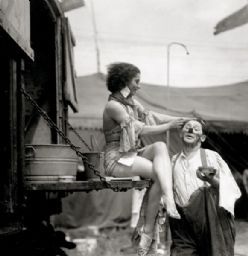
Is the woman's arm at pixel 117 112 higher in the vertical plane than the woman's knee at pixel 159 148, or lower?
higher

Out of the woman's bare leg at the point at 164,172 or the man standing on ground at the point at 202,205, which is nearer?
the woman's bare leg at the point at 164,172

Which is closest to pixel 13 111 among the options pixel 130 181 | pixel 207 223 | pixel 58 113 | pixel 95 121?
pixel 130 181

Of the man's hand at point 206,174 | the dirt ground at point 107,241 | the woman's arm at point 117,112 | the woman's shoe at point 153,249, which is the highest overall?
the woman's arm at point 117,112

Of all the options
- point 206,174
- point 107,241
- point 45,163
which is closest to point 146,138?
point 107,241

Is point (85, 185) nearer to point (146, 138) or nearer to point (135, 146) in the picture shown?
point (135, 146)

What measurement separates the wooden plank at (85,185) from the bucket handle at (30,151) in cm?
28

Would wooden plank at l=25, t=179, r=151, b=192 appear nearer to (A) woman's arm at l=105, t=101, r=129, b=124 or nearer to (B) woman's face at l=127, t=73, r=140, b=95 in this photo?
(A) woman's arm at l=105, t=101, r=129, b=124

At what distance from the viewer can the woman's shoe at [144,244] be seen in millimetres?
5301

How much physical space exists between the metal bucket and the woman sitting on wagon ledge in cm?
72

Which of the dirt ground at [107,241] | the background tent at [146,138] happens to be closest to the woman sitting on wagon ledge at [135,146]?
the dirt ground at [107,241]

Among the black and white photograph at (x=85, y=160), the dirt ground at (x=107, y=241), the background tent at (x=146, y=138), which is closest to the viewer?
the black and white photograph at (x=85, y=160)

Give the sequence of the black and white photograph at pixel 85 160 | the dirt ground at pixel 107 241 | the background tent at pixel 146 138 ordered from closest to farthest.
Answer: the black and white photograph at pixel 85 160 → the dirt ground at pixel 107 241 → the background tent at pixel 146 138

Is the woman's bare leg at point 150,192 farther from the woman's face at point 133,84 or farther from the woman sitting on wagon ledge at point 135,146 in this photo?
the woman's face at point 133,84

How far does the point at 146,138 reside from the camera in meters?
14.4
